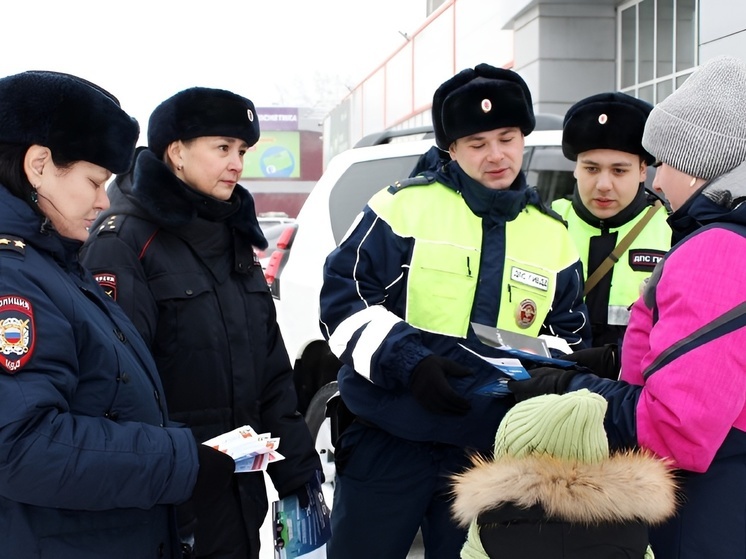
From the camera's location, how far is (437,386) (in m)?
2.28

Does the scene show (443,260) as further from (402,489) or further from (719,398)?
(719,398)

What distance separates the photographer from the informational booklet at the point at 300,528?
8.39 ft

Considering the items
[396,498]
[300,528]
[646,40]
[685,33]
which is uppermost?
[646,40]

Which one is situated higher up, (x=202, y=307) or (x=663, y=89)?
(x=663, y=89)

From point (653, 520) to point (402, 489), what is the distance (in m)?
1.11

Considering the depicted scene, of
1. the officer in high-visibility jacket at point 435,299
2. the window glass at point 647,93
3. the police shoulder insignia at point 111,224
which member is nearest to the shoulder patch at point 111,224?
the police shoulder insignia at point 111,224

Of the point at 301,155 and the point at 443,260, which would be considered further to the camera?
the point at 301,155

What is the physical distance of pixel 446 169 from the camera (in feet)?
8.88

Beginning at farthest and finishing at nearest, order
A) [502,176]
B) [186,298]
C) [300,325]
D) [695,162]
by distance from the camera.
A: [300,325], [502,176], [186,298], [695,162]

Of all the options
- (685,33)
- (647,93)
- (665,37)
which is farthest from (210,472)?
(647,93)

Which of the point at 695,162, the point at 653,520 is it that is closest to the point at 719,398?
the point at 653,520

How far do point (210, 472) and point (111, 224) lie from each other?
0.97 meters

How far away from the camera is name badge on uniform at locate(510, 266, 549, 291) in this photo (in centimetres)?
258

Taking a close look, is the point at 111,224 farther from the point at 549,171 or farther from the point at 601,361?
the point at 549,171
